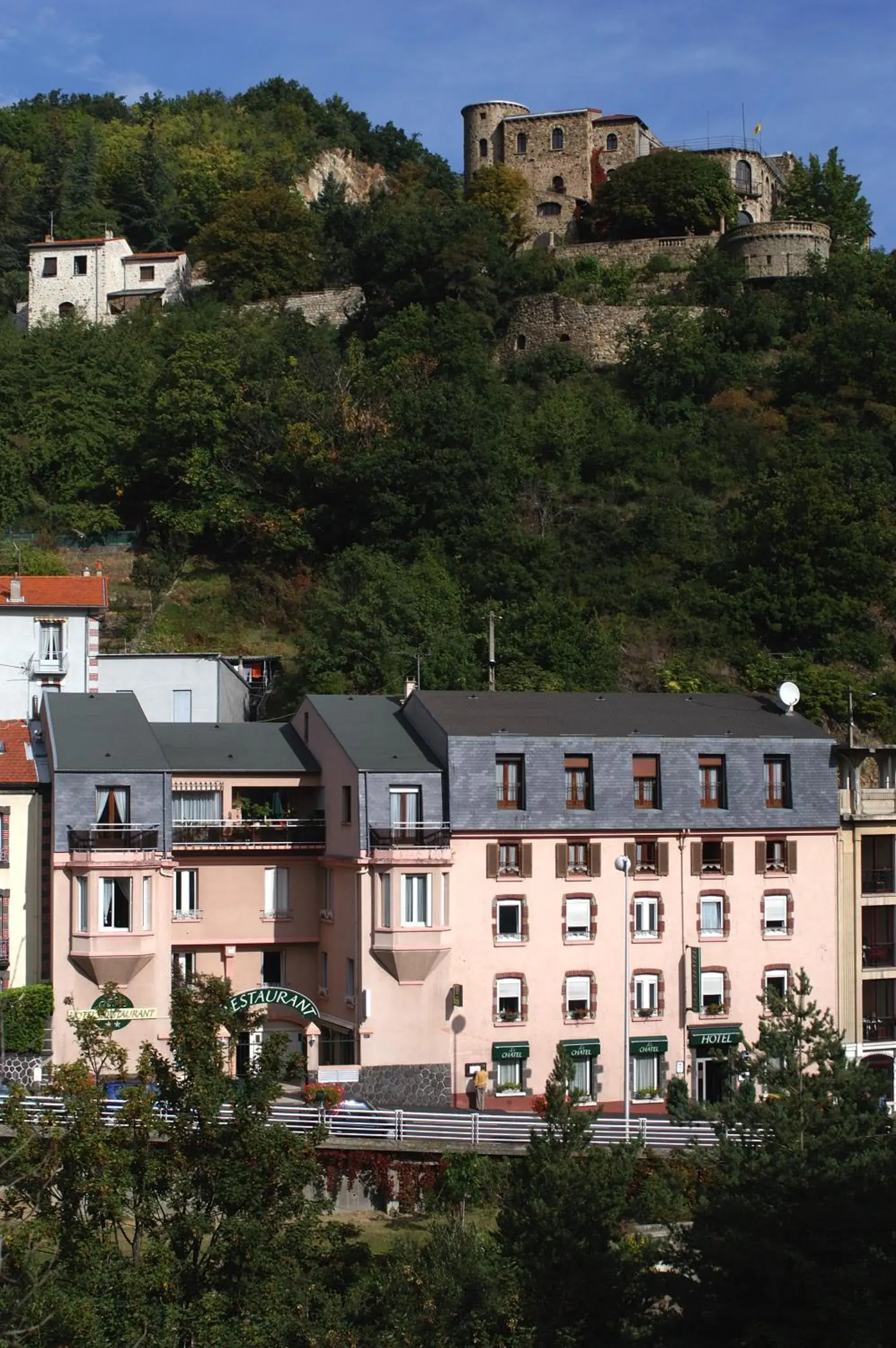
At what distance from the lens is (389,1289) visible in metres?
24.7

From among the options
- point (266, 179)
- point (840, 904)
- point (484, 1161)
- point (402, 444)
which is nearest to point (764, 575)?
point (402, 444)

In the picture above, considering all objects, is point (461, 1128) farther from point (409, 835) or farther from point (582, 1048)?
point (409, 835)

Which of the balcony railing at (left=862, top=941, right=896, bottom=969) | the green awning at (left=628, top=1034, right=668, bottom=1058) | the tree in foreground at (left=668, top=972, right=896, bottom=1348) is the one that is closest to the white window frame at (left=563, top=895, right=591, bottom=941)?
the green awning at (left=628, top=1034, right=668, bottom=1058)

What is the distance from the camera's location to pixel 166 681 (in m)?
52.2

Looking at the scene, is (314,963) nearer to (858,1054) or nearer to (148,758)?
(148,758)

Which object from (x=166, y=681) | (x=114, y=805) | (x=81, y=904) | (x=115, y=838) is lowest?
(x=81, y=904)

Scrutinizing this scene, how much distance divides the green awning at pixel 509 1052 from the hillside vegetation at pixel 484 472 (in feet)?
46.2

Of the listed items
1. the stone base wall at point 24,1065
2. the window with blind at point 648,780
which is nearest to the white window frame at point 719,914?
the window with blind at point 648,780

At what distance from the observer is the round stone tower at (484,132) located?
90.9m

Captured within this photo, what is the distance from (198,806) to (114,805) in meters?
3.63

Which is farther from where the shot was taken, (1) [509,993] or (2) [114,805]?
(1) [509,993]

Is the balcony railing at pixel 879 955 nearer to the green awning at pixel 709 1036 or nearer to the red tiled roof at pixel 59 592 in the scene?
the green awning at pixel 709 1036

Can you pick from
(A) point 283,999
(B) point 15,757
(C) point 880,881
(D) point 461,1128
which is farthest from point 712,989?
(B) point 15,757

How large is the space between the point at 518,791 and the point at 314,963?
605cm
